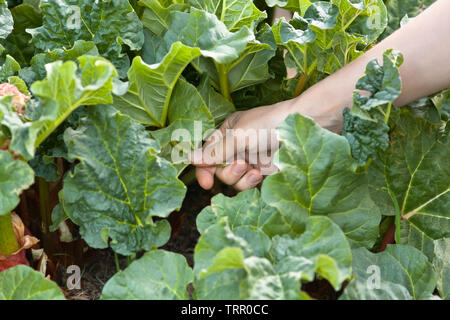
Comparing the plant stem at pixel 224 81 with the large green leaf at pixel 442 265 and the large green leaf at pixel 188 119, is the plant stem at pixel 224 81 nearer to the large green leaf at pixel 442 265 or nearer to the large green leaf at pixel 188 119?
the large green leaf at pixel 188 119

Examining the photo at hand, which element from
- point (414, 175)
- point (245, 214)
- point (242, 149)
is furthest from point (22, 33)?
point (414, 175)

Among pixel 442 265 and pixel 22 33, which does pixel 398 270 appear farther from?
pixel 22 33

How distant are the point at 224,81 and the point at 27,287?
0.62 meters

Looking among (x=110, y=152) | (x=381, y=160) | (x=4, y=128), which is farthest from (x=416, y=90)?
(x=4, y=128)

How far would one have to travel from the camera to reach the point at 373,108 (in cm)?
103

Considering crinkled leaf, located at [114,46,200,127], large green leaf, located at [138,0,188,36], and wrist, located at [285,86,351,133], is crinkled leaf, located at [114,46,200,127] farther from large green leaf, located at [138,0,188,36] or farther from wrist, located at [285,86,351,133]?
wrist, located at [285,86,351,133]

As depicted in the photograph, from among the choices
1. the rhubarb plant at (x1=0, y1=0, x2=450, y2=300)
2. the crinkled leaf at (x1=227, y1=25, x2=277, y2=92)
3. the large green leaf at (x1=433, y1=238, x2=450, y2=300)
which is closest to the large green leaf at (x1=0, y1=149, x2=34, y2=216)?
the rhubarb plant at (x1=0, y1=0, x2=450, y2=300)

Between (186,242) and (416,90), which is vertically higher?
(416,90)

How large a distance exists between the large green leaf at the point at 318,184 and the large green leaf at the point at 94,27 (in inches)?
16.6

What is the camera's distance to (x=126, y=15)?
1.19 meters
